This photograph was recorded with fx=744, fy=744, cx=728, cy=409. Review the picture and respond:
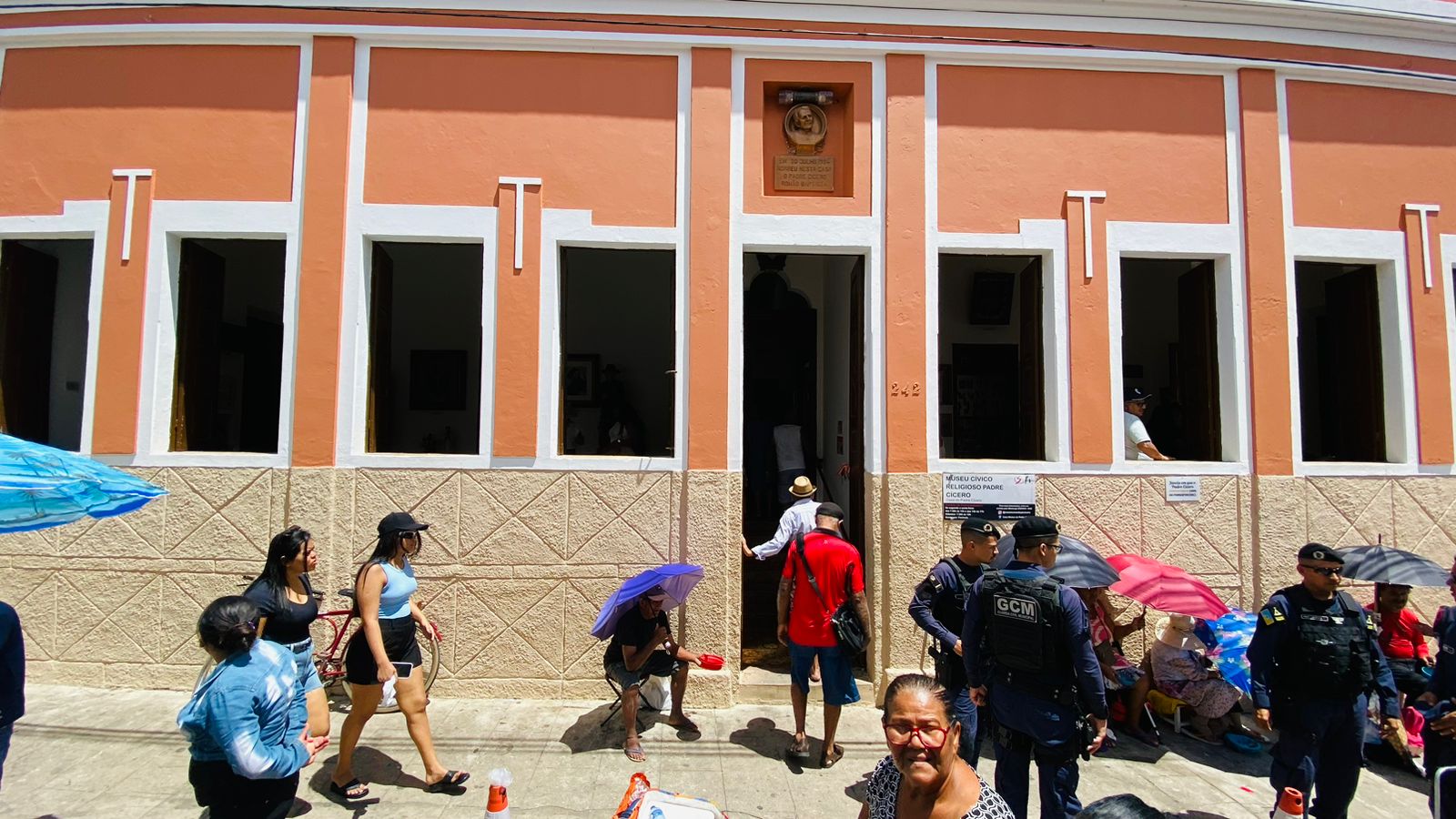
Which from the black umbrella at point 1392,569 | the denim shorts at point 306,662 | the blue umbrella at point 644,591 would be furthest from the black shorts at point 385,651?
the black umbrella at point 1392,569

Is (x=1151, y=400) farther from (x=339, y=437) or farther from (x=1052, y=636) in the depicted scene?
(x=339, y=437)

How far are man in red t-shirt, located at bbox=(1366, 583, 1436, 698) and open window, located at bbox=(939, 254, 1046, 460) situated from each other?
13.1 feet

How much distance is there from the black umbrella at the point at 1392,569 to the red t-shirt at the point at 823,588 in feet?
10.9

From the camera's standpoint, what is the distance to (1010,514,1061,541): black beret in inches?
149

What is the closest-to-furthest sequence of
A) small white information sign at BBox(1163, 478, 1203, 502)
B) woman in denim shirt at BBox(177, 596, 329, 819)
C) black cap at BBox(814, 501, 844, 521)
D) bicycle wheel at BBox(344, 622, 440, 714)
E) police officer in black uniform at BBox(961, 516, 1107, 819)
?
woman in denim shirt at BBox(177, 596, 329, 819), police officer in black uniform at BBox(961, 516, 1107, 819), black cap at BBox(814, 501, 844, 521), bicycle wheel at BBox(344, 622, 440, 714), small white information sign at BBox(1163, 478, 1203, 502)

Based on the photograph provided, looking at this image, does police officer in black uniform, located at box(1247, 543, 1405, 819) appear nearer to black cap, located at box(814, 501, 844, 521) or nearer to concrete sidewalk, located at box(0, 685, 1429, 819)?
concrete sidewalk, located at box(0, 685, 1429, 819)

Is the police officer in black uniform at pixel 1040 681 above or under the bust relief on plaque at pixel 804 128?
under

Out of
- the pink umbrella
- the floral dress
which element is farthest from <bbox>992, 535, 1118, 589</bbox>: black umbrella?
the floral dress

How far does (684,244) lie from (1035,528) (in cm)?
371

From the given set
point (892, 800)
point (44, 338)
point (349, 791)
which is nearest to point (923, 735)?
point (892, 800)

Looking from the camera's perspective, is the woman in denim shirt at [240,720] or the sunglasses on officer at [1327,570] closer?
the woman in denim shirt at [240,720]

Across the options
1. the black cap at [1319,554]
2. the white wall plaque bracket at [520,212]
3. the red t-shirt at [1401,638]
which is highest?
A: the white wall plaque bracket at [520,212]

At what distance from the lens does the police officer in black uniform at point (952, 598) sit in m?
4.52

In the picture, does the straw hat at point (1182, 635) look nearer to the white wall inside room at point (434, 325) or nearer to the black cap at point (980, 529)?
the black cap at point (980, 529)
